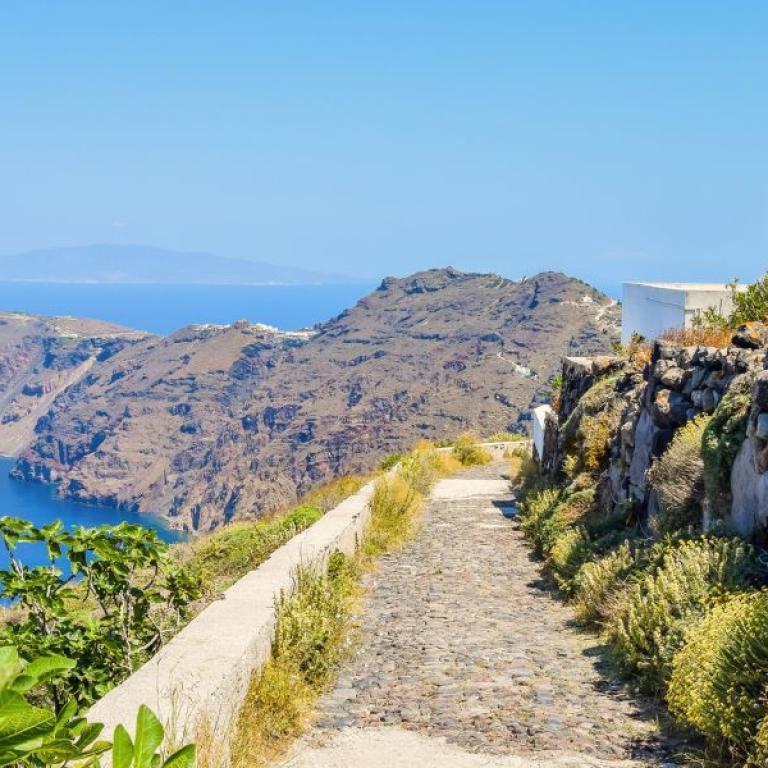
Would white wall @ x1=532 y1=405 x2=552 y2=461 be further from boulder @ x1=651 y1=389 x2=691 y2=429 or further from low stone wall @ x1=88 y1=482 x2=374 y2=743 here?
low stone wall @ x1=88 y1=482 x2=374 y2=743

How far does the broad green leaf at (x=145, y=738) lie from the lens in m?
2.32

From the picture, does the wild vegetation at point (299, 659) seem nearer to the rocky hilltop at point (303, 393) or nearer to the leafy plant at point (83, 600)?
the leafy plant at point (83, 600)

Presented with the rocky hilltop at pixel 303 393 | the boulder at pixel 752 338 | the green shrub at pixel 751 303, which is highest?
the green shrub at pixel 751 303

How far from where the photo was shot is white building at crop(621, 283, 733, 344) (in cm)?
1616

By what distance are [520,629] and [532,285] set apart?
118m

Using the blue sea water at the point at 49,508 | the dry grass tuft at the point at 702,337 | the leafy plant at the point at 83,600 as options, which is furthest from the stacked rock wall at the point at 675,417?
the blue sea water at the point at 49,508

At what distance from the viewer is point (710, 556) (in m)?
6.65

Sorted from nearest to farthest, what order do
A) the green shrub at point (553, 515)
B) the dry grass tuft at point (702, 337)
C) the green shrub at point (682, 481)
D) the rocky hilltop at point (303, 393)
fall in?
the green shrub at point (682, 481), the dry grass tuft at point (702, 337), the green shrub at point (553, 515), the rocky hilltop at point (303, 393)

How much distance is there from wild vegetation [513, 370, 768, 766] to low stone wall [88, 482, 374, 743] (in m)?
2.31

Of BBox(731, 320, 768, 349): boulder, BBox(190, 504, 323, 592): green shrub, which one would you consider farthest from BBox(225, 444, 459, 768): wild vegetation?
BBox(731, 320, 768, 349): boulder

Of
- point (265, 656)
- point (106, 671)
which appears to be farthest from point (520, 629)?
point (106, 671)

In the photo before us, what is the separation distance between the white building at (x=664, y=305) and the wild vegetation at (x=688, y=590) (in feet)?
17.6

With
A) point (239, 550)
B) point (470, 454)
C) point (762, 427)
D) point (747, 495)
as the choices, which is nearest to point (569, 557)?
point (747, 495)

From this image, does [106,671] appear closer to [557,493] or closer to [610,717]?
[610,717]
